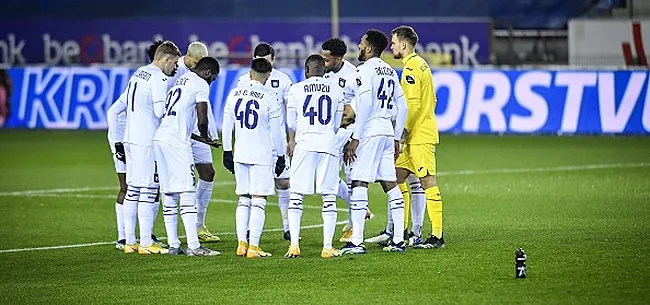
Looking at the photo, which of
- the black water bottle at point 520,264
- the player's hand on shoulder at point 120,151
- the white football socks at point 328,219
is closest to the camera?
the black water bottle at point 520,264

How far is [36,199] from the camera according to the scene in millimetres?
20141

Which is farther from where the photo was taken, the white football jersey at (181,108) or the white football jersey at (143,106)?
the white football jersey at (143,106)

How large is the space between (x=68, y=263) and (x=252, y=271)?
6.96 feet

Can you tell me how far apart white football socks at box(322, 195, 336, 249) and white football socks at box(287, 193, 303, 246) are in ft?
0.89

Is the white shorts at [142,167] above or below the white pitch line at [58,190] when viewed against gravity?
above

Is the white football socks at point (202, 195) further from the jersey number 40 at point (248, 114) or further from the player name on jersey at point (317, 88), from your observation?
the player name on jersey at point (317, 88)

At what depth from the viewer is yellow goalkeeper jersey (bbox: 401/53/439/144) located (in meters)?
14.2

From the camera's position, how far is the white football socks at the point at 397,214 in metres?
14.0

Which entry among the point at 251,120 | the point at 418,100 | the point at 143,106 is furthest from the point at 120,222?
the point at 418,100

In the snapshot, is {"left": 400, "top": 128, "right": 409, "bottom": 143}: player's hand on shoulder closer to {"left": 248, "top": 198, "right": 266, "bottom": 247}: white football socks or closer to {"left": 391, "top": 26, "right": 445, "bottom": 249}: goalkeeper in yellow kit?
{"left": 391, "top": 26, "right": 445, "bottom": 249}: goalkeeper in yellow kit

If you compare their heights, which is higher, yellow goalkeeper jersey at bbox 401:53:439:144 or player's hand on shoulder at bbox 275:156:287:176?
yellow goalkeeper jersey at bbox 401:53:439:144

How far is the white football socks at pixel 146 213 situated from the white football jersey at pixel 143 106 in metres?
0.55

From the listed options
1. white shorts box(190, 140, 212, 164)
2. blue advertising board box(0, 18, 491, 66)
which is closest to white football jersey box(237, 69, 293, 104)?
white shorts box(190, 140, 212, 164)

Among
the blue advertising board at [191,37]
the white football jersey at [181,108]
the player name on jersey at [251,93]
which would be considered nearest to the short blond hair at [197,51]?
the white football jersey at [181,108]
